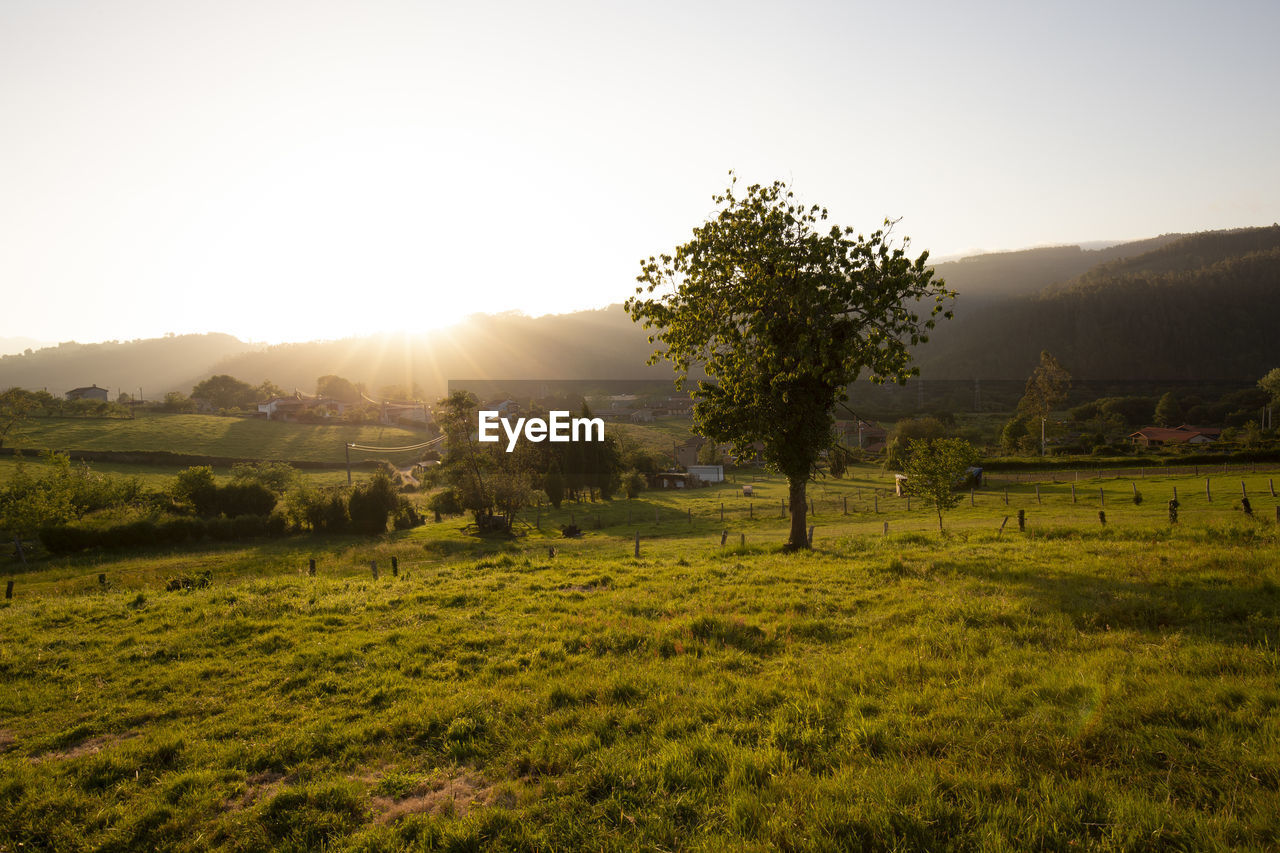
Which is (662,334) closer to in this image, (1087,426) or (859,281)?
(859,281)

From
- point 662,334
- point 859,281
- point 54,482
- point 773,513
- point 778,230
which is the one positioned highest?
point 778,230

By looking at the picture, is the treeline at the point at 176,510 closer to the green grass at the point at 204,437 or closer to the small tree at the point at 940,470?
the green grass at the point at 204,437

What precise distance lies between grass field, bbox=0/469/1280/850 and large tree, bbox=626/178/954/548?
739 cm

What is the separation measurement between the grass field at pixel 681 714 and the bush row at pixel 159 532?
3097 cm

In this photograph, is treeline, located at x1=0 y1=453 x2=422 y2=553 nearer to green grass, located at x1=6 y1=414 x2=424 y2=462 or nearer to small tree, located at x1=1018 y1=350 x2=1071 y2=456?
green grass, located at x1=6 y1=414 x2=424 y2=462

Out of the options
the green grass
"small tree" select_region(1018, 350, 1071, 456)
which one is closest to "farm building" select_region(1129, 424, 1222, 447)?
"small tree" select_region(1018, 350, 1071, 456)

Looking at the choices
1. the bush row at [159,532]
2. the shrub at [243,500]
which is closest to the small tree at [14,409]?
the shrub at [243,500]

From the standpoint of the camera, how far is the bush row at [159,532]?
4019 centimetres

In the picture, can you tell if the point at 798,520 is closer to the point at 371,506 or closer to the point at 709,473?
the point at 371,506

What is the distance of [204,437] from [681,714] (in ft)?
357

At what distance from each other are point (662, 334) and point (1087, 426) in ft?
456

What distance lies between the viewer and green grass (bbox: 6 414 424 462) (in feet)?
265

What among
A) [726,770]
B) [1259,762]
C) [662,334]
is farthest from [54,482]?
[1259,762]

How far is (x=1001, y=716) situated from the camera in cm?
719
